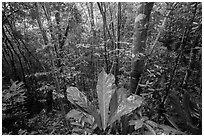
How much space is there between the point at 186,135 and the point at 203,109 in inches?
11.0

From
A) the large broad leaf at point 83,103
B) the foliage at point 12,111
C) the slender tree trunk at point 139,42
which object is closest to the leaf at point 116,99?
the large broad leaf at point 83,103

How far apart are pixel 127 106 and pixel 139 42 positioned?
2.33 feet

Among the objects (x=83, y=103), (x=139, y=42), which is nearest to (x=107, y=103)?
(x=83, y=103)

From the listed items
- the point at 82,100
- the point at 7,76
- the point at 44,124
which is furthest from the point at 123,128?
the point at 7,76

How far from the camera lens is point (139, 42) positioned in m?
1.71

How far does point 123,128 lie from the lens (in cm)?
154

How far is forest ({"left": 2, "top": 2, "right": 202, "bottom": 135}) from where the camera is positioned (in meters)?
1.50

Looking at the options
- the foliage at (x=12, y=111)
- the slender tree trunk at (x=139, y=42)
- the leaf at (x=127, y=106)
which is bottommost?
the foliage at (x=12, y=111)

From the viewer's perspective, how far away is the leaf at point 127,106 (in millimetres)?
1437

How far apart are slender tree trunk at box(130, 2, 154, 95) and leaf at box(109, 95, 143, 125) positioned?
38 centimetres

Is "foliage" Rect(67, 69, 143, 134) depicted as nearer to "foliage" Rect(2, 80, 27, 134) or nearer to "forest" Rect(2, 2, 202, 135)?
"forest" Rect(2, 2, 202, 135)

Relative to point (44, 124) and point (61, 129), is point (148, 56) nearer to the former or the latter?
point (61, 129)

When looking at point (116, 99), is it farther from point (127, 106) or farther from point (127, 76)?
point (127, 76)

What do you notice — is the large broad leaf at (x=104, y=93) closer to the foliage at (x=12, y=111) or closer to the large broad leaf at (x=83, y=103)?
the large broad leaf at (x=83, y=103)
